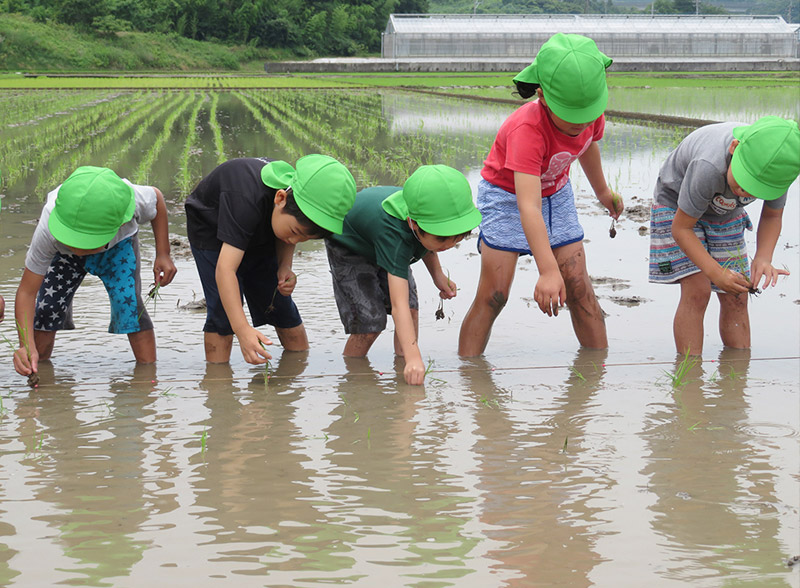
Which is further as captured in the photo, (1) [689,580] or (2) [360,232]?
(2) [360,232]

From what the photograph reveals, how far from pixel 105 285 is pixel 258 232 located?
1.84ft

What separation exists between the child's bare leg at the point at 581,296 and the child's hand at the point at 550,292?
0.39 m

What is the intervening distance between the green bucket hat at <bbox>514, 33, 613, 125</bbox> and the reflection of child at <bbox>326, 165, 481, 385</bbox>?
0.37 m

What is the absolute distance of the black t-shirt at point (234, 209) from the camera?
2922 mm

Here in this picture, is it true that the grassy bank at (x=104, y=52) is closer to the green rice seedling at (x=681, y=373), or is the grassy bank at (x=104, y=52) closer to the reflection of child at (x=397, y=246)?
the reflection of child at (x=397, y=246)

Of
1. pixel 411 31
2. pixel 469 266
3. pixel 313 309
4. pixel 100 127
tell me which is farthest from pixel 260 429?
pixel 411 31

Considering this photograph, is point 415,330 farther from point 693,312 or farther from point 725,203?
point 725,203

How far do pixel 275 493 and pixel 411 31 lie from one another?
36957mm

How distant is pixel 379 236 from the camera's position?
298 centimetres

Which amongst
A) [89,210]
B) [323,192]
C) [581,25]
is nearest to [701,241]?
[323,192]

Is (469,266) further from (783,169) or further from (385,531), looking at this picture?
(385,531)

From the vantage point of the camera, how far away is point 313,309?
157 inches

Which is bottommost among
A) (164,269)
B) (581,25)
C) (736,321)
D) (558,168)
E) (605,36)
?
(736,321)

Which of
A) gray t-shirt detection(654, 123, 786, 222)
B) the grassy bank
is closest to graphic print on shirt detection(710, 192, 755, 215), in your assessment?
gray t-shirt detection(654, 123, 786, 222)
